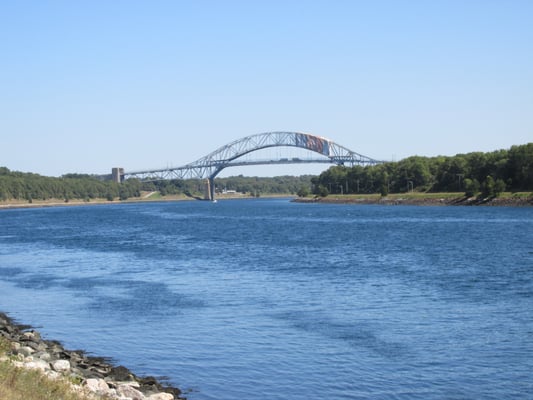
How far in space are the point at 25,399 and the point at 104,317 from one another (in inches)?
459

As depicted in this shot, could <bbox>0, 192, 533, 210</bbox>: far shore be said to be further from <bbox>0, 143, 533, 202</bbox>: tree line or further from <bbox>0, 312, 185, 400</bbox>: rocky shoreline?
<bbox>0, 312, 185, 400</bbox>: rocky shoreline

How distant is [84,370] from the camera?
42.9 feet

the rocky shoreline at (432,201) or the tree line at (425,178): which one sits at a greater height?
the tree line at (425,178)

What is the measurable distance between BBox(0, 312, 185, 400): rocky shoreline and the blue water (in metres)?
0.64

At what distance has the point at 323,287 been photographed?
81.5 ft

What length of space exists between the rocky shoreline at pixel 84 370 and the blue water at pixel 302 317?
64 centimetres

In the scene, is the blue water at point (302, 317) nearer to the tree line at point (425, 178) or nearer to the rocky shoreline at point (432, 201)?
the rocky shoreline at point (432, 201)

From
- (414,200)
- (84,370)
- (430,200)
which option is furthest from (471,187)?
(84,370)

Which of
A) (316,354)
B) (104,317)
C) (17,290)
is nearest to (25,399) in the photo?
(316,354)

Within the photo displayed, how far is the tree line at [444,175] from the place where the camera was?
96.0m

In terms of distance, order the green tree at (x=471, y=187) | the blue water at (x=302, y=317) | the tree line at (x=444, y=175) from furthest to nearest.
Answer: the green tree at (x=471, y=187)
the tree line at (x=444, y=175)
the blue water at (x=302, y=317)

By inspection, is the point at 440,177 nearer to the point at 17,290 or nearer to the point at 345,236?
the point at 345,236

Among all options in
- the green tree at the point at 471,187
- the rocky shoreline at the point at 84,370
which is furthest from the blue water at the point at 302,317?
the green tree at the point at 471,187

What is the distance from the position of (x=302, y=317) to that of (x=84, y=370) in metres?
7.47
